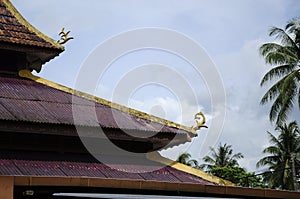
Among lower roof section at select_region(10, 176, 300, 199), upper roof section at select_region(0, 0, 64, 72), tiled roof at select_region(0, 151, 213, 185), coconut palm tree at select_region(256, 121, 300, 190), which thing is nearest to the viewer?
lower roof section at select_region(10, 176, 300, 199)

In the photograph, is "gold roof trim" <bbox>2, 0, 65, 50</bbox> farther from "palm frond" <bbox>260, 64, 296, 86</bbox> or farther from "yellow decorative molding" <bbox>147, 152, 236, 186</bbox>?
"palm frond" <bbox>260, 64, 296, 86</bbox>

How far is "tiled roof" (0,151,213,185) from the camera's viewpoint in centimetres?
861

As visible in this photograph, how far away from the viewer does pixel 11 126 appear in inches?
356

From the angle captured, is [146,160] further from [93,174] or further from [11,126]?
[11,126]

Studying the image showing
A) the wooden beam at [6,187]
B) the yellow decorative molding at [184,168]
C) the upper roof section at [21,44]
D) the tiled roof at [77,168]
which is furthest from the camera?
the upper roof section at [21,44]

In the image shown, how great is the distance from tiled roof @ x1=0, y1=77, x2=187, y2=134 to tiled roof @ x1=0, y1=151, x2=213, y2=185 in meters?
0.67

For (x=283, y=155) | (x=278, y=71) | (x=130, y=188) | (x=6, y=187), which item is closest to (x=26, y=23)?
(x=130, y=188)

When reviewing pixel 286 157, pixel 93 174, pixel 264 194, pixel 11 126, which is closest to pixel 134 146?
pixel 93 174

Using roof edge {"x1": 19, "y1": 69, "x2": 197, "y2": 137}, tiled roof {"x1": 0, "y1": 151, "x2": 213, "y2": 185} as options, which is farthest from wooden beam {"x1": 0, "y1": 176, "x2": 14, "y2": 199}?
roof edge {"x1": 19, "y1": 69, "x2": 197, "y2": 137}

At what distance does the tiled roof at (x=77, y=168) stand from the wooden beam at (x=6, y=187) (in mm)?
1820

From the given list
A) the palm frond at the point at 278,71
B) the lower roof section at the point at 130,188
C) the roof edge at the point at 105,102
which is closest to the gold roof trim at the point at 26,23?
the roof edge at the point at 105,102

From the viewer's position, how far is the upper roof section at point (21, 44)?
36.6 feet

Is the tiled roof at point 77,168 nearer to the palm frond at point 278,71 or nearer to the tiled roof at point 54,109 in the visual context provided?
the tiled roof at point 54,109

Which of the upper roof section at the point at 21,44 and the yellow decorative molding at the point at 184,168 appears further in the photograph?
the upper roof section at the point at 21,44
